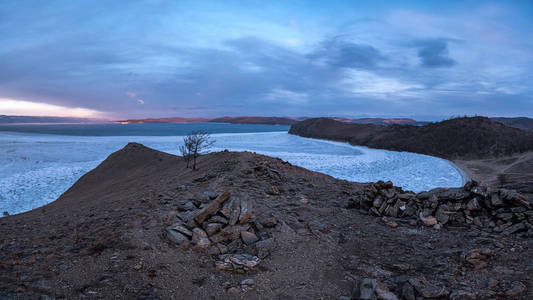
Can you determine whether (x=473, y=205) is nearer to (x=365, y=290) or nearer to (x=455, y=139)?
(x=365, y=290)

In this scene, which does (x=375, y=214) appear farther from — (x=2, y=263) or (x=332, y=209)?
(x=2, y=263)

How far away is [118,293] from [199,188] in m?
5.85

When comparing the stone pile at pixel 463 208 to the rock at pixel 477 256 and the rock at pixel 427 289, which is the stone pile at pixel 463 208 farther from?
the rock at pixel 427 289

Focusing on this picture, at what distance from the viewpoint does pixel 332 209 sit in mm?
8844

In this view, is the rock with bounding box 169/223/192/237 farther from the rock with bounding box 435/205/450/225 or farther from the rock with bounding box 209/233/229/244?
the rock with bounding box 435/205/450/225

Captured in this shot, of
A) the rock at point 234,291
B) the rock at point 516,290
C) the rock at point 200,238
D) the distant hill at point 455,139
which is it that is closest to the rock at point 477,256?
the rock at point 516,290

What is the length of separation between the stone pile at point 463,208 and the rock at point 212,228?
14.9 ft

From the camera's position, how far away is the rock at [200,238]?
5.78 m

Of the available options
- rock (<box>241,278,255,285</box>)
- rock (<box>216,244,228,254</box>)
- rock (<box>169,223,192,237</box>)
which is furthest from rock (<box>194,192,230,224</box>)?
rock (<box>241,278,255,285</box>)

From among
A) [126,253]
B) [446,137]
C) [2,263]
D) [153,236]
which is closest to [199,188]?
[153,236]

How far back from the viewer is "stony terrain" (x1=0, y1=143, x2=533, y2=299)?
4547 mm

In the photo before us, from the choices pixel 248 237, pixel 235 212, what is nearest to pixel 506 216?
pixel 248 237

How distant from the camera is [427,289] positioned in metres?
4.42

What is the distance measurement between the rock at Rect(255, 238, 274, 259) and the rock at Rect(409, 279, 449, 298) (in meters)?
2.49
